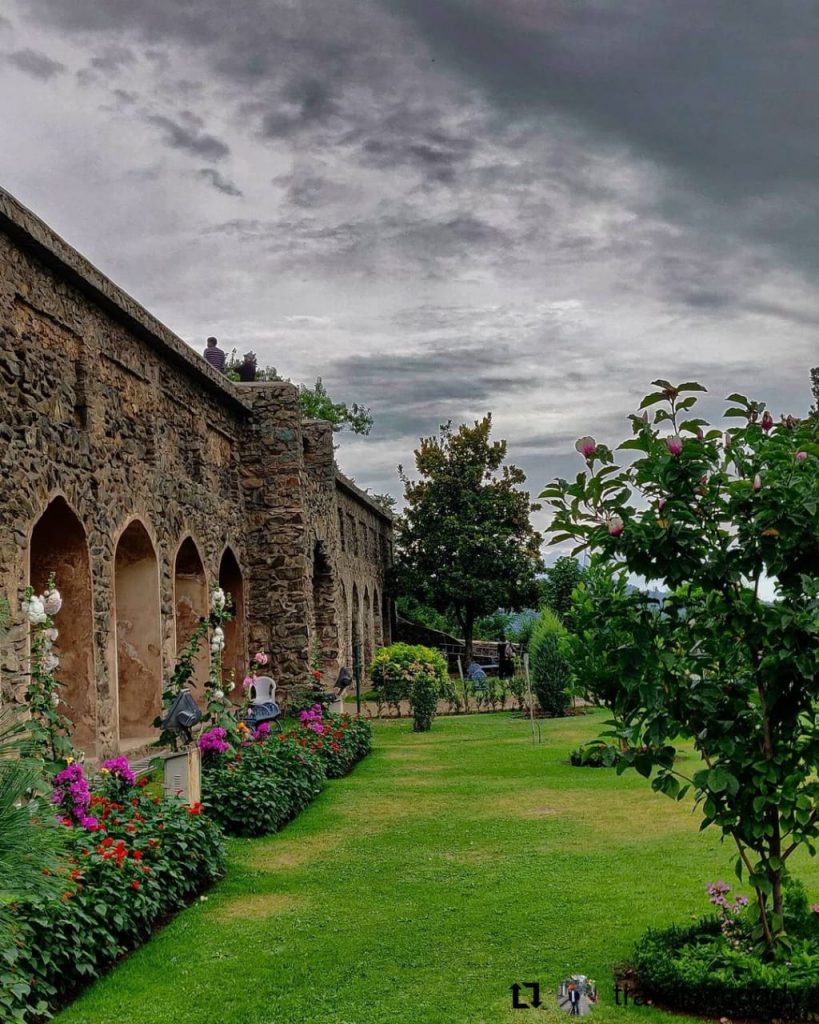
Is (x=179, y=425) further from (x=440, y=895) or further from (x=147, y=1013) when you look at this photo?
(x=147, y=1013)

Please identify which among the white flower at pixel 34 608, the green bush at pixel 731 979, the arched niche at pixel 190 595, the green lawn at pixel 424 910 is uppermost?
the arched niche at pixel 190 595

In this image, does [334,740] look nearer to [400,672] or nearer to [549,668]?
[549,668]

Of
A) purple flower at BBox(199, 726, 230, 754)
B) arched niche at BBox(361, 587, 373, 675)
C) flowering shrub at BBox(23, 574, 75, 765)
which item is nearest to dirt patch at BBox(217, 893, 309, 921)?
flowering shrub at BBox(23, 574, 75, 765)

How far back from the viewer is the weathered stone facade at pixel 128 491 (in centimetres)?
843

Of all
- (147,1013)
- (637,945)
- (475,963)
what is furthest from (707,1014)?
(147,1013)

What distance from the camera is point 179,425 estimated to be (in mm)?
12891

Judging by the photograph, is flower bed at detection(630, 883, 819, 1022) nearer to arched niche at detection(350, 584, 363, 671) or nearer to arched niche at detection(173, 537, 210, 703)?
arched niche at detection(173, 537, 210, 703)

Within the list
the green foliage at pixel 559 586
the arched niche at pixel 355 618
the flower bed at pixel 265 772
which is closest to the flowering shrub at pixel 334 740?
the flower bed at pixel 265 772

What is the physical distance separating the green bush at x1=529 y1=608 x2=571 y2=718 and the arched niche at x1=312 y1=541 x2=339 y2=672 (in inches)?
142

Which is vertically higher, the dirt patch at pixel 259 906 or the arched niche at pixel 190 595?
the arched niche at pixel 190 595

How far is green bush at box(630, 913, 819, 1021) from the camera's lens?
426 cm

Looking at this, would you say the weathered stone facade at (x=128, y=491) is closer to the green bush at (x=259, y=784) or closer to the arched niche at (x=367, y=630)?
the green bush at (x=259, y=784)

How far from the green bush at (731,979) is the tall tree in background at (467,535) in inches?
1059

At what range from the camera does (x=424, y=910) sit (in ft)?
20.6
